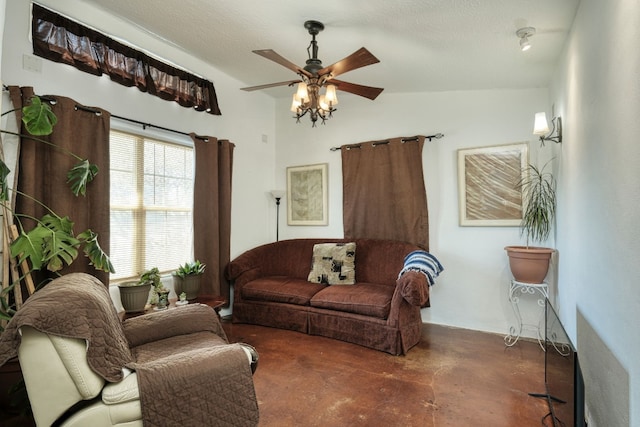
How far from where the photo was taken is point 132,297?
2490mm

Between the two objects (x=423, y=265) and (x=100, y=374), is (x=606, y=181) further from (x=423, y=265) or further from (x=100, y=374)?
(x=100, y=374)

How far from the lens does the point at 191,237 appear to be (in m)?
3.57

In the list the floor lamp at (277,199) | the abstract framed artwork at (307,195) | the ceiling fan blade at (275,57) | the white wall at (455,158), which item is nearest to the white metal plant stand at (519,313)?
the white wall at (455,158)

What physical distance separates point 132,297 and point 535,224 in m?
3.65

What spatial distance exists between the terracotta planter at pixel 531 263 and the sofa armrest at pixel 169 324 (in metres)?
2.67

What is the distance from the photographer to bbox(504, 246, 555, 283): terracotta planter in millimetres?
2842

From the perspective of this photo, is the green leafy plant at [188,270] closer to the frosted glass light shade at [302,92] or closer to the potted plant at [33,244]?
the potted plant at [33,244]

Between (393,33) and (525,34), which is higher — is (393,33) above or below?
above

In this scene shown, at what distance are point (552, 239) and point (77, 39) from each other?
4.52 meters

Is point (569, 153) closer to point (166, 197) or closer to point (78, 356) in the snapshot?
point (78, 356)

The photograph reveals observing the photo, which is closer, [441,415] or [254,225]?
[441,415]

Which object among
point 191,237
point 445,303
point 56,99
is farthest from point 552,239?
point 56,99

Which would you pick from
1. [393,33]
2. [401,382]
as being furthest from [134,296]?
[393,33]

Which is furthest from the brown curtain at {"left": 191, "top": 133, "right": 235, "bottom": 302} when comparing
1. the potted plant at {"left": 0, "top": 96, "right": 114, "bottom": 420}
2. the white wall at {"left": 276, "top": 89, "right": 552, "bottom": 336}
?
the white wall at {"left": 276, "top": 89, "right": 552, "bottom": 336}
